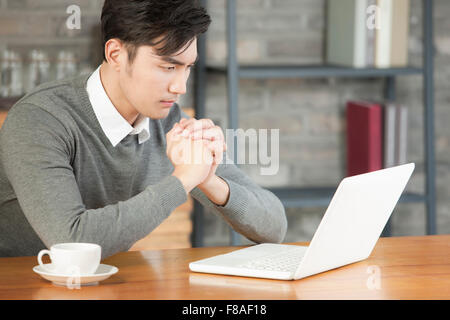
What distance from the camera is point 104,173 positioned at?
1.54 meters

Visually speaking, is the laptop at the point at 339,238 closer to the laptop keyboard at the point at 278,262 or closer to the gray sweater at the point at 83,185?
the laptop keyboard at the point at 278,262

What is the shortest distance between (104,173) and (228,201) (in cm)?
29

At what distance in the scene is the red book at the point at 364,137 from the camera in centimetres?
261

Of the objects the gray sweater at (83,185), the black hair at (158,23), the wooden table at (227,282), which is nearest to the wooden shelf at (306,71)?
the gray sweater at (83,185)

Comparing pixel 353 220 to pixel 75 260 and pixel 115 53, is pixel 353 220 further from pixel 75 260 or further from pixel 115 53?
pixel 115 53

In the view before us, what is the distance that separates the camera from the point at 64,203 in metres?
1.24

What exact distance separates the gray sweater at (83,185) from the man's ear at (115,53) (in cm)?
8

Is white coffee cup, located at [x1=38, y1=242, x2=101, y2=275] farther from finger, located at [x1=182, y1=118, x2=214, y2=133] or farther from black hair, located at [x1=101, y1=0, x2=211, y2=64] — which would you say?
black hair, located at [x1=101, y1=0, x2=211, y2=64]

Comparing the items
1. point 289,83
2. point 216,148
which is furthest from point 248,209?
point 289,83

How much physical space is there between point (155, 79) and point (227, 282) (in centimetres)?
51

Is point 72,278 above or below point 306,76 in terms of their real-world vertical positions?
below

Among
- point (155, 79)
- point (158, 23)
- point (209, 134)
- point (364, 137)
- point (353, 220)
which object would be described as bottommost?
point (364, 137)

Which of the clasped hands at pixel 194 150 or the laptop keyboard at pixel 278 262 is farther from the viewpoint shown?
the clasped hands at pixel 194 150
